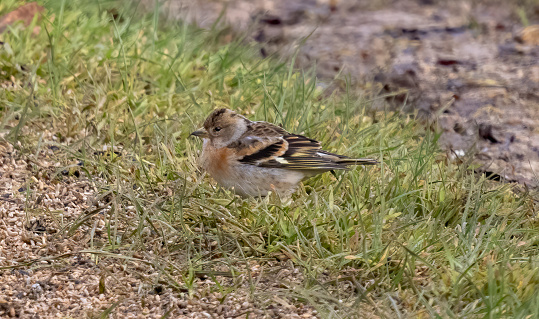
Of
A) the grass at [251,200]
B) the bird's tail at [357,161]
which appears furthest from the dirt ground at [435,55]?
the bird's tail at [357,161]

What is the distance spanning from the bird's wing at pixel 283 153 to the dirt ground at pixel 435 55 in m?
1.49

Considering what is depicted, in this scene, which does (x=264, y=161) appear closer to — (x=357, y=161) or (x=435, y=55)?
(x=357, y=161)

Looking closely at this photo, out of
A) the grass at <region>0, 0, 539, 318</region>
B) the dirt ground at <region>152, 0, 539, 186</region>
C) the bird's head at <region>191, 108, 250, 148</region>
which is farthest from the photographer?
the dirt ground at <region>152, 0, 539, 186</region>

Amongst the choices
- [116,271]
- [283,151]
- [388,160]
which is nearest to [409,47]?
[388,160]

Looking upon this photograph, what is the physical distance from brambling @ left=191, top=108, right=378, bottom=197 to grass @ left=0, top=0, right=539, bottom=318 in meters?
0.14

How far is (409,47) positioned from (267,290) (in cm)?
549

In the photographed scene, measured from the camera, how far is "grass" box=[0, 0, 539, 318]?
371cm

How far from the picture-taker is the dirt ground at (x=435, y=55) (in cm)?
634

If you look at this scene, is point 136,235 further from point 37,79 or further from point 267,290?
point 37,79

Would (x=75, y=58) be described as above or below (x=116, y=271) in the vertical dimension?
above

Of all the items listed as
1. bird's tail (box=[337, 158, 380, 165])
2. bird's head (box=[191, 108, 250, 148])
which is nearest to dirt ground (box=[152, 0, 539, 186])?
bird's tail (box=[337, 158, 380, 165])

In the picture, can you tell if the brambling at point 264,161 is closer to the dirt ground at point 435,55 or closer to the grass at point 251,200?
the grass at point 251,200

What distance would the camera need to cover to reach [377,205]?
4469 millimetres

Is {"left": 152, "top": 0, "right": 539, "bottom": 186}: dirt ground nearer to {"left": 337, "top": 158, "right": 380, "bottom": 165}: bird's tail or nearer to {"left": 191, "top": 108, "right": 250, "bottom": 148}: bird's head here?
{"left": 337, "top": 158, "right": 380, "bottom": 165}: bird's tail
